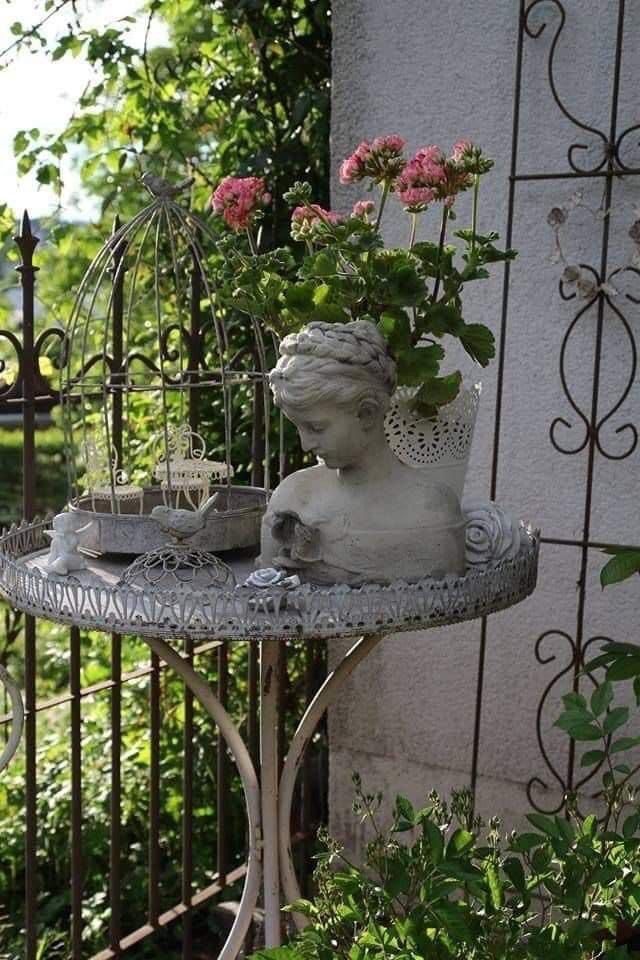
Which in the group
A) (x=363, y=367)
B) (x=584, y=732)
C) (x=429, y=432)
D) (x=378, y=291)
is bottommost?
(x=584, y=732)

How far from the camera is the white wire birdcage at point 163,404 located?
7.06 feet

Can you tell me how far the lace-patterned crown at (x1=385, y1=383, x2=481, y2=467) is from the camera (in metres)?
2.16

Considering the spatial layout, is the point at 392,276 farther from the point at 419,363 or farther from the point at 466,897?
the point at 466,897

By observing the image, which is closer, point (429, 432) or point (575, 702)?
point (575, 702)

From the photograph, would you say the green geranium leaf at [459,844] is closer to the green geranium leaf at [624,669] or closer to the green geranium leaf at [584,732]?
the green geranium leaf at [584,732]

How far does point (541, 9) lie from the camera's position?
2.69m

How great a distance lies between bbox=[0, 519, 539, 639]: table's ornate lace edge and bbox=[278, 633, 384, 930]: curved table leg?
332 mm

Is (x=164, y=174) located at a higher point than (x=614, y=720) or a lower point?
higher

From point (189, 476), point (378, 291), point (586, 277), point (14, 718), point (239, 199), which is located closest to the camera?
point (378, 291)

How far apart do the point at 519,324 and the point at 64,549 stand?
1.35 meters

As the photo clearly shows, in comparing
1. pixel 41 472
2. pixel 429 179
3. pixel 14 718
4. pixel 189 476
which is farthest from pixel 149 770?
pixel 41 472

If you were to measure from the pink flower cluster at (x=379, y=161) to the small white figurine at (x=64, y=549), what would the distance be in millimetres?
764

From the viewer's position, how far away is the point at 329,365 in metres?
1.76

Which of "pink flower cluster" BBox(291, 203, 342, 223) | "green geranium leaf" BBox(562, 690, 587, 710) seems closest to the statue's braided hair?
"pink flower cluster" BBox(291, 203, 342, 223)
